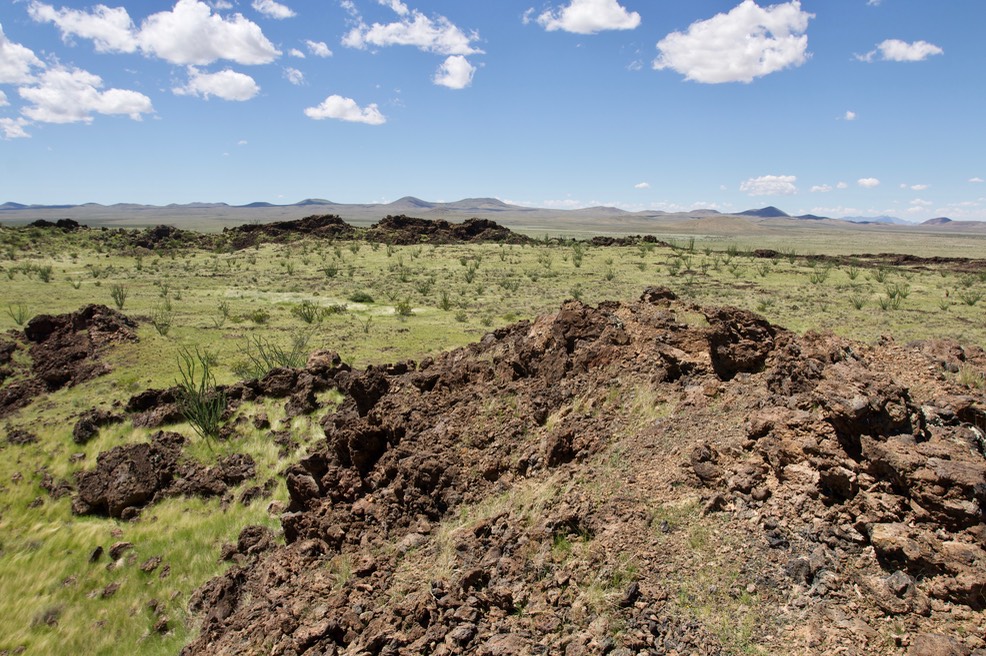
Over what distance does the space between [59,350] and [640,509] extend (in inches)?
514

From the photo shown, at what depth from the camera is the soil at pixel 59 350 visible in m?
11.4

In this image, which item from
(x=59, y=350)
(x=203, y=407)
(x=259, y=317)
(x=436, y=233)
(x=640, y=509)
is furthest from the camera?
(x=436, y=233)

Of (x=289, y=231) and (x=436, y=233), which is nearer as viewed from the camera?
(x=289, y=231)

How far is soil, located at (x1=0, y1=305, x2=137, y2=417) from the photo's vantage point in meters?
11.4

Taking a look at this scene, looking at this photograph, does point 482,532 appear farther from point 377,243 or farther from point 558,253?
point 377,243

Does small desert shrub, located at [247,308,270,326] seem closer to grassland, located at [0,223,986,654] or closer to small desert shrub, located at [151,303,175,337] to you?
grassland, located at [0,223,986,654]

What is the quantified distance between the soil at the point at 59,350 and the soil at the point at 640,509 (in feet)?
22.5

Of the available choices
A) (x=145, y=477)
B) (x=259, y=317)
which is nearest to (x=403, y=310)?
(x=259, y=317)

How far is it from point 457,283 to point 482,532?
966 inches

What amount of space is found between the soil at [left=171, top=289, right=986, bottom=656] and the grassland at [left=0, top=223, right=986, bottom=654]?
1289mm

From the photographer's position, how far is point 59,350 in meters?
12.9

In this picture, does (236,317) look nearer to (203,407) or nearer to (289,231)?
(203,407)

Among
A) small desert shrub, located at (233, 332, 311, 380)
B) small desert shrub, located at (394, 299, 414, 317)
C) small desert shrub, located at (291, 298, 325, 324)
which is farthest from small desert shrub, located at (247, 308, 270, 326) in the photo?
small desert shrub, located at (394, 299, 414, 317)

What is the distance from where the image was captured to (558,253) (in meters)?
43.6
